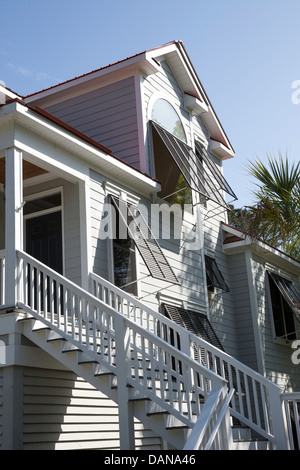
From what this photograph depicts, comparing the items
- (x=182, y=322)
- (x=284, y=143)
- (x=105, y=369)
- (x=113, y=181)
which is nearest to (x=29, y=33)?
(x=113, y=181)

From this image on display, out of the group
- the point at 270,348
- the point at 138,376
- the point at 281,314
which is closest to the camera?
the point at 138,376

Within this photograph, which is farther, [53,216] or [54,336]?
[53,216]

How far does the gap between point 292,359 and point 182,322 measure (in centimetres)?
579

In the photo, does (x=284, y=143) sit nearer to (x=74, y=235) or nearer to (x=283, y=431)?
(x=74, y=235)

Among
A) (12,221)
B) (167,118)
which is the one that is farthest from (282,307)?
(12,221)

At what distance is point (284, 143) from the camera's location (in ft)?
36.4

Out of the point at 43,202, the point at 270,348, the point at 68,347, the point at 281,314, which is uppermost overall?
the point at 43,202

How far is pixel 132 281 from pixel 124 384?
3763mm

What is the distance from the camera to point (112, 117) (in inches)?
526

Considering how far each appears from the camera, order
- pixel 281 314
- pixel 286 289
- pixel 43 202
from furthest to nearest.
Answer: pixel 286 289
pixel 281 314
pixel 43 202

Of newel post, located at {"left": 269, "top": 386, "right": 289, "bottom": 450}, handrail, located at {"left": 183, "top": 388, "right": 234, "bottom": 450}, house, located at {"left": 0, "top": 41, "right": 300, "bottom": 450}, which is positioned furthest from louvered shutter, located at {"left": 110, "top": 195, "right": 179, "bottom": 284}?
handrail, located at {"left": 183, "top": 388, "right": 234, "bottom": 450}

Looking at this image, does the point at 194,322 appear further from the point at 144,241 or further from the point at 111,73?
the point at 111,73

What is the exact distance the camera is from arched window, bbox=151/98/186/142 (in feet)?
45.1

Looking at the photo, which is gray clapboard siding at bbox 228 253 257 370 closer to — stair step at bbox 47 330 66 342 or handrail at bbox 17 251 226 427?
handrail at bbox 17 251 226 427
